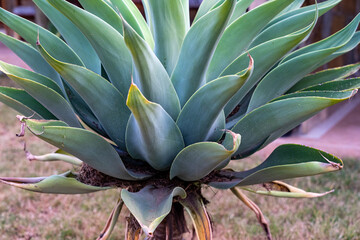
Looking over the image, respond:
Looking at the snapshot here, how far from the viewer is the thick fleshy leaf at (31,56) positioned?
0.93m

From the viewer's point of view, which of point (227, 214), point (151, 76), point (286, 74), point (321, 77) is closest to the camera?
point (151, 76)

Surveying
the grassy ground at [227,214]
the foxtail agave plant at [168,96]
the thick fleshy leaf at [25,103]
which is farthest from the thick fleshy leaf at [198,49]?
the grassy ground at [227,214]

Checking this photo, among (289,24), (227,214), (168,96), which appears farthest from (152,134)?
(227,214)

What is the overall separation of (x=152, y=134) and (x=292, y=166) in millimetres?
276

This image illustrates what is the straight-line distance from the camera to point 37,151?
3.32m

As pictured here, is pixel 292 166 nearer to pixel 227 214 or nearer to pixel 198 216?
pixel 198 216

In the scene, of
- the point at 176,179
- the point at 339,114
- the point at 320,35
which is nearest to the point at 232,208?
the point at 176,179

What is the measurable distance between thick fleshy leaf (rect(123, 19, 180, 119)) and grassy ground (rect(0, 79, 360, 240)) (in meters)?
1.04

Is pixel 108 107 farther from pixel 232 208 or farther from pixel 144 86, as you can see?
pixel 232 208

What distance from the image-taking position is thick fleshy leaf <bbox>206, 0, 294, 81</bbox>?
0.81m

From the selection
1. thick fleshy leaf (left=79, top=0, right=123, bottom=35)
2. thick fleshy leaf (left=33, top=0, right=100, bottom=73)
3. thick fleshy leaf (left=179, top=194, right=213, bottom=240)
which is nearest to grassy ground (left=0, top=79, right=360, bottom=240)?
thick fleshy leaf (left=179, top=194, right=213, bottom=240)

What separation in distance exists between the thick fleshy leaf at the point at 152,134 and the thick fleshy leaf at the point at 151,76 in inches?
1.9

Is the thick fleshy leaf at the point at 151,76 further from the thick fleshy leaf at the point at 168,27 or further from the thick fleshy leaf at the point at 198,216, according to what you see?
the thick fleshy leaf at the point at 198,216

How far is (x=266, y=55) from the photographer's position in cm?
82
